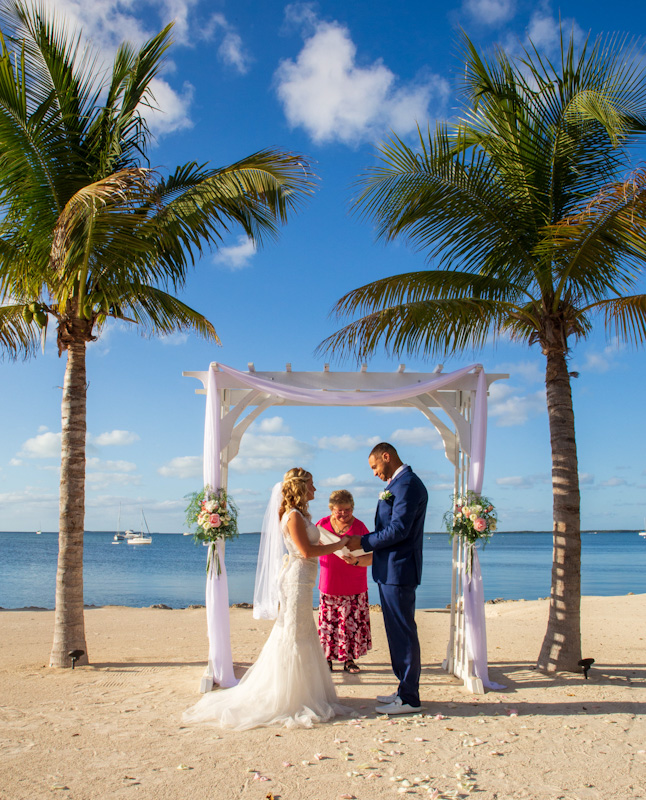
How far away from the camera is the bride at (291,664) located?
A: 519cm

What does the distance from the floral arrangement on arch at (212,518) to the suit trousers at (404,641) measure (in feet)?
5.91

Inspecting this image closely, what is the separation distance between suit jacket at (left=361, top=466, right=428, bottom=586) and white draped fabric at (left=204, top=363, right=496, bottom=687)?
132 centimetres

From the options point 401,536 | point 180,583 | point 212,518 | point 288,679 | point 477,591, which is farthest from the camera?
point 180,583

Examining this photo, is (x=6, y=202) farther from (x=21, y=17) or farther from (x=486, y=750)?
(x=486, y=750)

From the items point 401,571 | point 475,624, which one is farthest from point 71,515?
point 475,624

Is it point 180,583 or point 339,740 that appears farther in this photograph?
point 180,583

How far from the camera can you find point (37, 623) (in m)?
11.2

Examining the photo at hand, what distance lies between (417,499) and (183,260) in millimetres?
4240

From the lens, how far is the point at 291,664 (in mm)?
5344

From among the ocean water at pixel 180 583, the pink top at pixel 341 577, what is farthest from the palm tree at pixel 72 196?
the ocean water at pixel 180 583

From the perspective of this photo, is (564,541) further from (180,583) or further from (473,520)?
(180,583)

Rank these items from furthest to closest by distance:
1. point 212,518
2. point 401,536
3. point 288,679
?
point 212,518 < point 401,536 < point 288,679

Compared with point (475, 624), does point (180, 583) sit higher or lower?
lower

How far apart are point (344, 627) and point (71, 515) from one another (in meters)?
3.18
